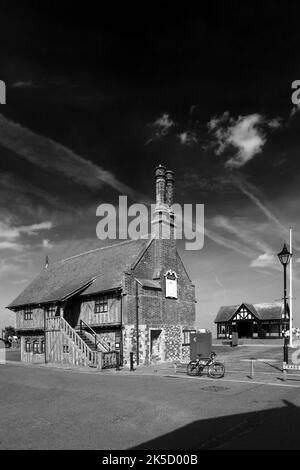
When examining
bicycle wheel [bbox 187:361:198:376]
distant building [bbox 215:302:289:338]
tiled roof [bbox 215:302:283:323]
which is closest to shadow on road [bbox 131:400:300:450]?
bicycle wheel [bbox 187:361:198:376]

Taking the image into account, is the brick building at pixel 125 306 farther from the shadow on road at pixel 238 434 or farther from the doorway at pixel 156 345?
the shadow on road at pixel 238 434

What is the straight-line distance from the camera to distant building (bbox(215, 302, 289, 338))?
56.5 meters

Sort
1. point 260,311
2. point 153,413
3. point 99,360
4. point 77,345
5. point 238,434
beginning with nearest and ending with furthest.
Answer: point 238,434 < point 153,413 < point 99,360 < point 77,345 < point 260,311

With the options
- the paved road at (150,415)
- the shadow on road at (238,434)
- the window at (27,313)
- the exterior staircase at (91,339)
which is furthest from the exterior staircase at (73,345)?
the shadow on road at (238,434)

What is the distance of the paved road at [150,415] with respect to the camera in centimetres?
852

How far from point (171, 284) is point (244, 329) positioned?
35.4 meters

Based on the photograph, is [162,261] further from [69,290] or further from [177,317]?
[69,290]

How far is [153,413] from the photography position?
36.5ft

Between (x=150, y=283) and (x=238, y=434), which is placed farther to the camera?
(x=150, y=283)

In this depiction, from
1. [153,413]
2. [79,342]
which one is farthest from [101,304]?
[153,413]

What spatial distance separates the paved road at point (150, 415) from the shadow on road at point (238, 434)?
0.07 feet

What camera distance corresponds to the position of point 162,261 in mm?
29391

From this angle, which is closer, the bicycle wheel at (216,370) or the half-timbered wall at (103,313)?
the bicycle wheel at (216,370)

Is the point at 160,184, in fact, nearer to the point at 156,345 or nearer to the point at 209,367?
the point at 156,345
